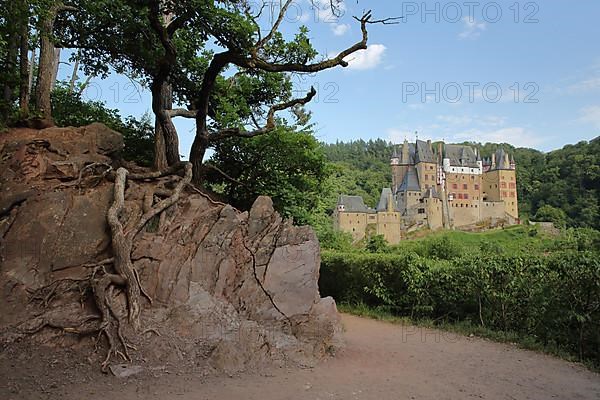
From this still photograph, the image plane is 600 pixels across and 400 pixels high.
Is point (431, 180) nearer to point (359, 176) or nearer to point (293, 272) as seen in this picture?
point (359, 176)

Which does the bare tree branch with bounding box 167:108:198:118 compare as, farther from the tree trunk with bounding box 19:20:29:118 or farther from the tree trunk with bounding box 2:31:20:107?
the tree trunk with bounding box 2:31:20:107

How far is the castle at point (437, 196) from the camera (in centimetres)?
6588

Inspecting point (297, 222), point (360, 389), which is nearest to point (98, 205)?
point (360, 389)

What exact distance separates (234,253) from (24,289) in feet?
10.7

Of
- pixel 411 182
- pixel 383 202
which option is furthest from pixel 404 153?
pixel 383 202

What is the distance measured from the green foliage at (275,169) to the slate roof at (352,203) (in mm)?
51654

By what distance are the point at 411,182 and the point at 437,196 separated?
5296mm

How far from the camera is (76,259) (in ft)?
23.0

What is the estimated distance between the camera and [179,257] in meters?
7.53

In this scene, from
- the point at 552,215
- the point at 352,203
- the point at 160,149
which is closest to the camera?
the point at 160,149

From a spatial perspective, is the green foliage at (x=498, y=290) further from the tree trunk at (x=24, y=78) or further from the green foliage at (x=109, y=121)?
→ the tree trunk at (x=24, y=78)

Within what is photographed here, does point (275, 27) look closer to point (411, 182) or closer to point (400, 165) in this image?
point (411, 182)

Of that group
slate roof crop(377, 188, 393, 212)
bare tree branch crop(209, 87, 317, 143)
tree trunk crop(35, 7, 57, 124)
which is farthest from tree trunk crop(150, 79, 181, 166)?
slate roof crop(377, 188, 393, 212)

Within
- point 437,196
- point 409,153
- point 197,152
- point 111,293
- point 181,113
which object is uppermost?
point 409,153
